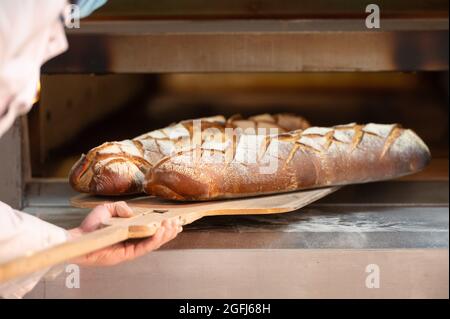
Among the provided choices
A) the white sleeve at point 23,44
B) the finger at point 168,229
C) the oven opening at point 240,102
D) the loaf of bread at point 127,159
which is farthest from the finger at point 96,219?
the oven opening at point 240,102

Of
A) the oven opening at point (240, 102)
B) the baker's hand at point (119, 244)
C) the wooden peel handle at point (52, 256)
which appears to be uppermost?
→ the oven opening at point (240, 102)

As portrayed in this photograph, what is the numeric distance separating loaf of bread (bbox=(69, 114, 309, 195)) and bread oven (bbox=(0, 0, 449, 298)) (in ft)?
0.40

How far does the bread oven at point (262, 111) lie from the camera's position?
55.0 inches

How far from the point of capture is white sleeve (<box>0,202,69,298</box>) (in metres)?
1.02

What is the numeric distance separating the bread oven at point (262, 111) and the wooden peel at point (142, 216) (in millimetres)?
58

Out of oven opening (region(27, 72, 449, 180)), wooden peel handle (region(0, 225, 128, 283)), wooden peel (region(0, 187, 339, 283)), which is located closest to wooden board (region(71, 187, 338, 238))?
wooden peel (region(0, 187, 339, 283))

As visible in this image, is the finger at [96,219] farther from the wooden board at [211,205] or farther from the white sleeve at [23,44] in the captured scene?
the white sleeve at [23,44]

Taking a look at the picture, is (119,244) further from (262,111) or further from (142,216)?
(262,111)

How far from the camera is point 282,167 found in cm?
157

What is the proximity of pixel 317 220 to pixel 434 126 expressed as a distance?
661 millimetres
